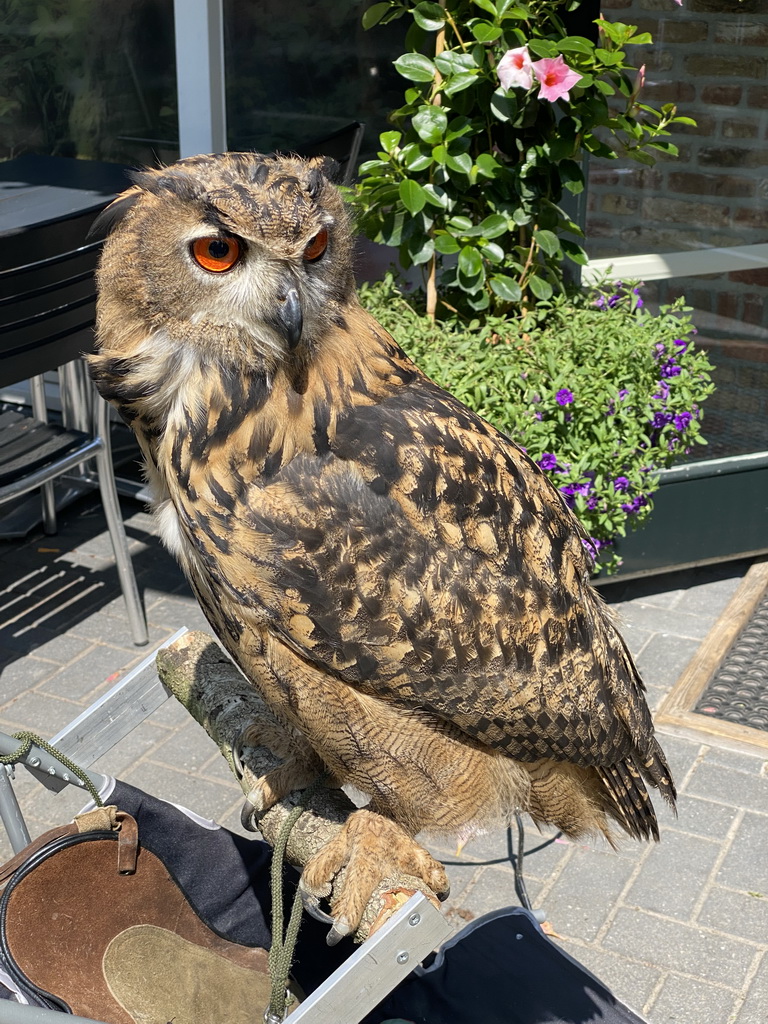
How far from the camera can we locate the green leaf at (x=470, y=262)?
3.79 m

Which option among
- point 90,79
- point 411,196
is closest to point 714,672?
point 411,196

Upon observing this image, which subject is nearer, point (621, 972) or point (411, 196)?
point (621, 972)

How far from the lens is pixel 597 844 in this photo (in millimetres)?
3381

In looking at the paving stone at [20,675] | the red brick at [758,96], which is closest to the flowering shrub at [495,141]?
the red brick at [758,96]

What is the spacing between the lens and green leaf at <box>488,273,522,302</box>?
3834mm

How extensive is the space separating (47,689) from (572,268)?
8.71 ft

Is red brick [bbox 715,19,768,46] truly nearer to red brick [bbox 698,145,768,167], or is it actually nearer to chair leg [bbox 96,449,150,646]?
red brick [bbox 698,145,768,167]

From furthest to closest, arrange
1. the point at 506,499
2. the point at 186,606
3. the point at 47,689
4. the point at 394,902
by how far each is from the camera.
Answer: the point at 186,606 → the point at 47,689 → the point at 506,499 → the point at 394,902

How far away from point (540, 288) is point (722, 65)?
1236 mm

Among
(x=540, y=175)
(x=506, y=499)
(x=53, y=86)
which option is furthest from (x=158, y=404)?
(x=53, y=86)

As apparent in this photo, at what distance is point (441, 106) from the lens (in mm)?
3818

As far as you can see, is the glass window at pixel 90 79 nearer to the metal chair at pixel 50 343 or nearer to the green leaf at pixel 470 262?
the metal chair at pixel 50 343

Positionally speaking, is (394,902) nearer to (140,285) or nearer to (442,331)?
(140,285)

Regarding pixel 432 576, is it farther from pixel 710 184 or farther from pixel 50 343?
pixel 710 184
